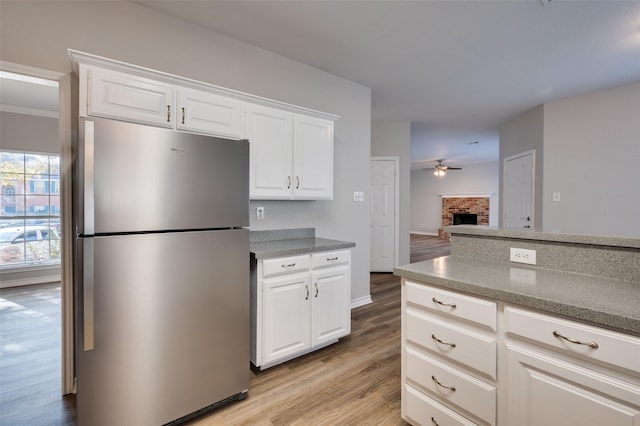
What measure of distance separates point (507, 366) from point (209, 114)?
226 centimetres

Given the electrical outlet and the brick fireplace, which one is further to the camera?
the brick fireplace

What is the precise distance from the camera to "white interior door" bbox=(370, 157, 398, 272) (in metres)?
5.49

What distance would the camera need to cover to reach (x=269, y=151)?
8.18 ft

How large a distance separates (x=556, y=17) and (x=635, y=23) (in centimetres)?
74

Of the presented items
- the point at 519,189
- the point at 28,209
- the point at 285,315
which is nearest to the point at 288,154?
the point at 285,315

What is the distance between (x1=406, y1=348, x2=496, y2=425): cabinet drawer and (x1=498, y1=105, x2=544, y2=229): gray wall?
165 inches

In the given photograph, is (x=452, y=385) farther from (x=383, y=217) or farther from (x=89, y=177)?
(x=383, y=217)

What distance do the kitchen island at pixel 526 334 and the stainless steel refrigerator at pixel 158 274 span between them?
1.03 metres

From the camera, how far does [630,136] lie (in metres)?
3.81

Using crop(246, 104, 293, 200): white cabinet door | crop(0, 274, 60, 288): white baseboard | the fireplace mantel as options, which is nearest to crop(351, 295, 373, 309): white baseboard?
crop(246, 104, 293, 200): white cabinet door

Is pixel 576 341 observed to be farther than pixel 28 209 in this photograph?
No

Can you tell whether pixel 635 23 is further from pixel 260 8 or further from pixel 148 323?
pixel 148 323

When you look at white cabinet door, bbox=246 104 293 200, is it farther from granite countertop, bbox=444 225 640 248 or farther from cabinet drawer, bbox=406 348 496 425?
cabinet drawer, bbox=406 348 496 425

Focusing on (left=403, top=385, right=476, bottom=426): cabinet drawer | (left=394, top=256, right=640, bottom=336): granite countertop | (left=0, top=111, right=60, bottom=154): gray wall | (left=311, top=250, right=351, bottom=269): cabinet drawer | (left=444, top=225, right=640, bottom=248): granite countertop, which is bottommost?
(left=403, top=385, right=476, bottom=426): cabinet drawer
